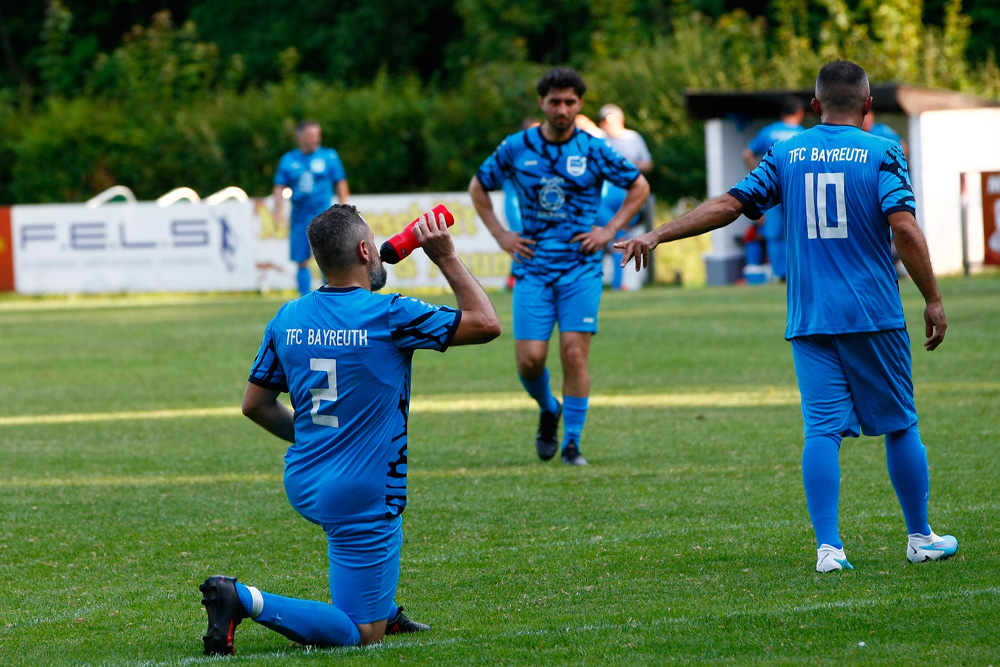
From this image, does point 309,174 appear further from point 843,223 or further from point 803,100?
point 843,223

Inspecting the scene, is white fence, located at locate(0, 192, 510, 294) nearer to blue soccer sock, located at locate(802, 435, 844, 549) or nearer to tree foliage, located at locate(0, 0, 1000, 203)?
tree foliage, located at locate(0, 0, 1000, 203)

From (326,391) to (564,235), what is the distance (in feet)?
12.9

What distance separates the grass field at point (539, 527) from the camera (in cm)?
448

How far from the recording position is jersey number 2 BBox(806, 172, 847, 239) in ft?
17.4

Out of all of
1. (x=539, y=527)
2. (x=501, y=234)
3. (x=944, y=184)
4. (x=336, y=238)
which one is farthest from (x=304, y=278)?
(x=336, y=238)

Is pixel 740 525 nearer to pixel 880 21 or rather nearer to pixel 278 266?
pixel 278 266

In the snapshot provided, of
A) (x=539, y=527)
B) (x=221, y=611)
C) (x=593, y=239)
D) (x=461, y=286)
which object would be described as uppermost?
(x=593, y=239)

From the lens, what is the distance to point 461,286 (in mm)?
4523

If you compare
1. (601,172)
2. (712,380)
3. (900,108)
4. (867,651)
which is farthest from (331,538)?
(900,108)

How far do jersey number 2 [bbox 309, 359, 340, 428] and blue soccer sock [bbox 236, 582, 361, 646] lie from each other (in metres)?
0.56

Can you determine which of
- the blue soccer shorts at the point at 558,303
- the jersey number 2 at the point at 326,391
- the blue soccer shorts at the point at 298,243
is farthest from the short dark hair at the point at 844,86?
the blue soccer shorts at the point at 298,243

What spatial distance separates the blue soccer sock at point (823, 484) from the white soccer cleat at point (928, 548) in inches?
10.3

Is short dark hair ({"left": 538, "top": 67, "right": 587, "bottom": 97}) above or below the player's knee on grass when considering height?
above

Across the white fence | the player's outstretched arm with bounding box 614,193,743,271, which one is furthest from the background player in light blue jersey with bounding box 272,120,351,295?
the player's outstretched arm with bounding box 614,193,743,271
